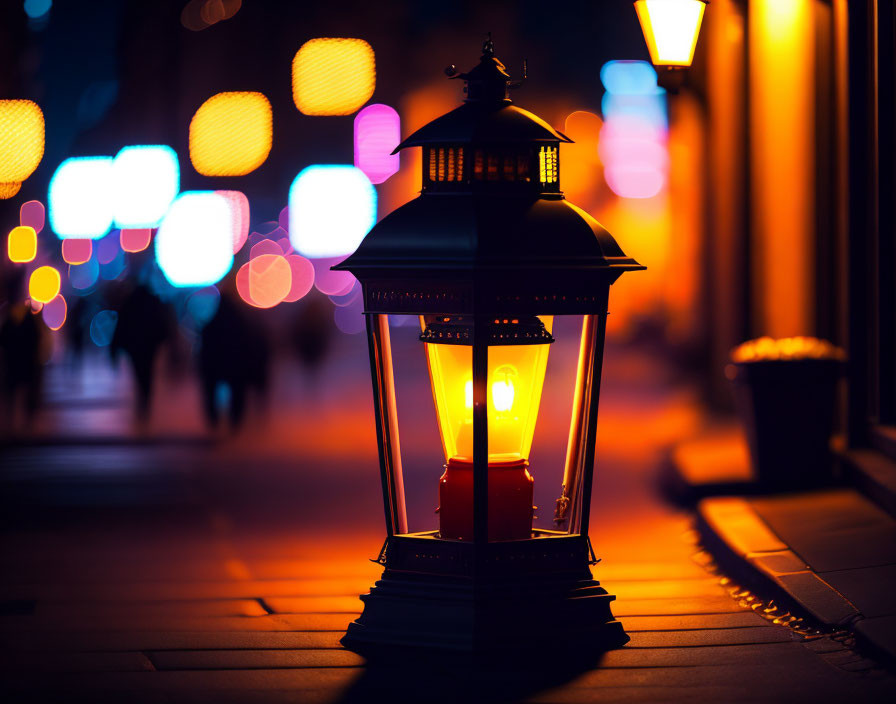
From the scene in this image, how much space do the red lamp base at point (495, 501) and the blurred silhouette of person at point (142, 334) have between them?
13.9 metres

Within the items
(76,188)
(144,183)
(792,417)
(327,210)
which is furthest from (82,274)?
(792,417)

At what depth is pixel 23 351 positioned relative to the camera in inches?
869

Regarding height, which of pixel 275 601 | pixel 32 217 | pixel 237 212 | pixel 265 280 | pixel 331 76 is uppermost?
pixel 331 76

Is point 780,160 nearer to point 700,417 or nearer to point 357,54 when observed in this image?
point 700,417

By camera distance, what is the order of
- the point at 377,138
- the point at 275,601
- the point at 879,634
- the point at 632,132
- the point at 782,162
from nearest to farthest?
the point at 879,634 < the point at 275,601 < the point at 782,162 < the point at 632,132 < the point at 377,138

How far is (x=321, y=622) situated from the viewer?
821cm

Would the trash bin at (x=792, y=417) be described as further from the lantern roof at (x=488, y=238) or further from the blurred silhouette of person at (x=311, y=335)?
the blurred silhouette of person at (x=311, y=335)

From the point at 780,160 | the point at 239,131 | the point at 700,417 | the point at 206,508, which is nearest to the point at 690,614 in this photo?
the point at 206,508

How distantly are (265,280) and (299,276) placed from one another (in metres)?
18.6

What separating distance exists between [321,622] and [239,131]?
226ft

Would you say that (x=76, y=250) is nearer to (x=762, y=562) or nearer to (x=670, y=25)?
(x=670, y=25)

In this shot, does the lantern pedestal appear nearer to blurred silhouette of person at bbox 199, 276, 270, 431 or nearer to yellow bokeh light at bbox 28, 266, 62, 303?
blurred silhouette of person at bbox 199, 276, 270, 431

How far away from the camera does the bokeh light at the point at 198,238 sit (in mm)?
64500

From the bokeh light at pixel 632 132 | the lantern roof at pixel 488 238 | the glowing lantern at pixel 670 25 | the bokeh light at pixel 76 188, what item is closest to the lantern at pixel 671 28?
the glowing lantern at pixel 670 25
